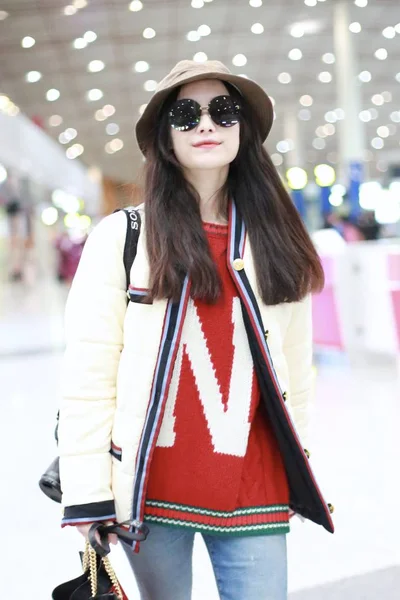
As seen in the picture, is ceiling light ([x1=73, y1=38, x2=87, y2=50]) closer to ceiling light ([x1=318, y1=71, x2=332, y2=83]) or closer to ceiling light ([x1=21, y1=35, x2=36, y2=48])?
ceiling light ([x1=21, y1=35, x2=36, y2=48])

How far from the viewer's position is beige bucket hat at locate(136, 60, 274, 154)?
5.13 ft

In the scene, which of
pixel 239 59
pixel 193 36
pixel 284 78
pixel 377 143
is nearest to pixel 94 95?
pixel 193 36

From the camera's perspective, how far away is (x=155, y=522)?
147cm

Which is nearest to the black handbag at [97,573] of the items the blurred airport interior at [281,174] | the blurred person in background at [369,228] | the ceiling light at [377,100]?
the blurred airport interior at [281,174]

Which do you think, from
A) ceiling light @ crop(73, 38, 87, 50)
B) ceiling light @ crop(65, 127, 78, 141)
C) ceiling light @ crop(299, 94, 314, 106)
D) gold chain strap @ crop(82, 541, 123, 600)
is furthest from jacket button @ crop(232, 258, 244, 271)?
ceiling light @ crop(299, 94, 314, 106)

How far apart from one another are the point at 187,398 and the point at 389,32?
26.2 ft

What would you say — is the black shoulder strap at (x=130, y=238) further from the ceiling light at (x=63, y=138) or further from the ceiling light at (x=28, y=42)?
the ceiling light at (x=63, y=138)

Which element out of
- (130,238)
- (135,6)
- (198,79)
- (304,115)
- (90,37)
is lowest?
(130,238)

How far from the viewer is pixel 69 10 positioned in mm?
7812

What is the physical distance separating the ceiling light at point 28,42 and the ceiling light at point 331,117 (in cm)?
483

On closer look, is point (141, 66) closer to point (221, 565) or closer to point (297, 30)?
point (297, 30)

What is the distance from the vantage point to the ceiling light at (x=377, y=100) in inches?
401

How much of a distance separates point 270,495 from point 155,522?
0.77ft

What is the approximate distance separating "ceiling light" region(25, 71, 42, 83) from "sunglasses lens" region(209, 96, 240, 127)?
721cm
